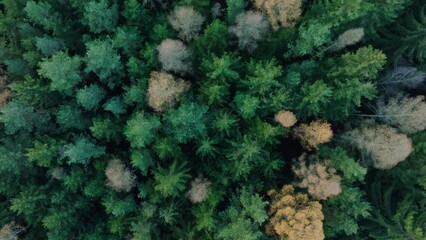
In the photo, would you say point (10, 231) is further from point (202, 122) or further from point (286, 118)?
point (286, 118)

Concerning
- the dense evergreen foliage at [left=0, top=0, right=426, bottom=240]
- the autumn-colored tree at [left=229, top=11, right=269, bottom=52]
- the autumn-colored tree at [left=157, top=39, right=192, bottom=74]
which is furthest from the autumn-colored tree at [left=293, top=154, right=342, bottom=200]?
the autumn-colored tree at [left=157, top=39, right=192, bottom=74]

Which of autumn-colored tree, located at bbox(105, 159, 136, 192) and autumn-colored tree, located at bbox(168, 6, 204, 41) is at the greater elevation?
autumn-colored tree, located at bbox(168, 6, 204, 41)

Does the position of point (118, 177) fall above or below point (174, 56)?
below

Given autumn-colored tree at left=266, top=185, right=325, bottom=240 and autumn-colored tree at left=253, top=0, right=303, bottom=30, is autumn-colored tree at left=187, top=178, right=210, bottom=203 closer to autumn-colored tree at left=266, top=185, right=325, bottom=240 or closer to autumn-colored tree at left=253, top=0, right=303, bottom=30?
autumn-colored tree at left=266, top=185, right=325, bottom=240

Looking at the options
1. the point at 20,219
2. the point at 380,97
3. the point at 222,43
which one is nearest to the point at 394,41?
the point at 380,97

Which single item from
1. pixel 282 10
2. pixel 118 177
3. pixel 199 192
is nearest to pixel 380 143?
pixel 282 10

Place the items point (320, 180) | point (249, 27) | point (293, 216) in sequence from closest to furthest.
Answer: point (293, 216), point (320, 180), point (249, 27)
